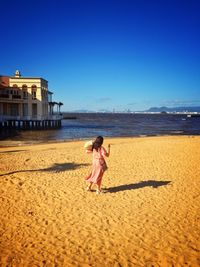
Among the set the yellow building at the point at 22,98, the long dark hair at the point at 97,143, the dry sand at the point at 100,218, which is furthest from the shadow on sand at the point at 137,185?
the yellow building at the point at 22,98

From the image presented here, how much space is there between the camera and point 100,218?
568 centimetres

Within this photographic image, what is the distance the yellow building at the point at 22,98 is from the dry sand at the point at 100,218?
31.3m

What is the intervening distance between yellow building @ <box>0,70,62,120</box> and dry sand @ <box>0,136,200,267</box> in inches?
1233

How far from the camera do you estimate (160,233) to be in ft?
16.5

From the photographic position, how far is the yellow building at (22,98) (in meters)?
39.1

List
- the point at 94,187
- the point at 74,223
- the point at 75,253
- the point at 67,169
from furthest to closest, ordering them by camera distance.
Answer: the point at 67,169 → the point at 94,187 → the point at 74,223 → the point at 75,253

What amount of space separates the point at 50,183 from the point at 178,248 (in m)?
5.15

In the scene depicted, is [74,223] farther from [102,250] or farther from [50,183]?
[50,183]

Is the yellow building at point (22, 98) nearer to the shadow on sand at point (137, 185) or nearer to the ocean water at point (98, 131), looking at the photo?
the ocean water at point (98, 131)

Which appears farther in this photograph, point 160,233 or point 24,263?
point 160,233

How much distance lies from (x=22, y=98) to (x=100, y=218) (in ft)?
123

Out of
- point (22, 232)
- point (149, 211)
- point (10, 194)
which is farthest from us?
point (10, 194)

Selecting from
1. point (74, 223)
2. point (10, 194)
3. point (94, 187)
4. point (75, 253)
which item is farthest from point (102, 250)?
point (10, 194)

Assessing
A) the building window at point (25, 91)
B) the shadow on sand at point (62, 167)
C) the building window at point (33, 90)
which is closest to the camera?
the shadow on sand at point (62, 167)
